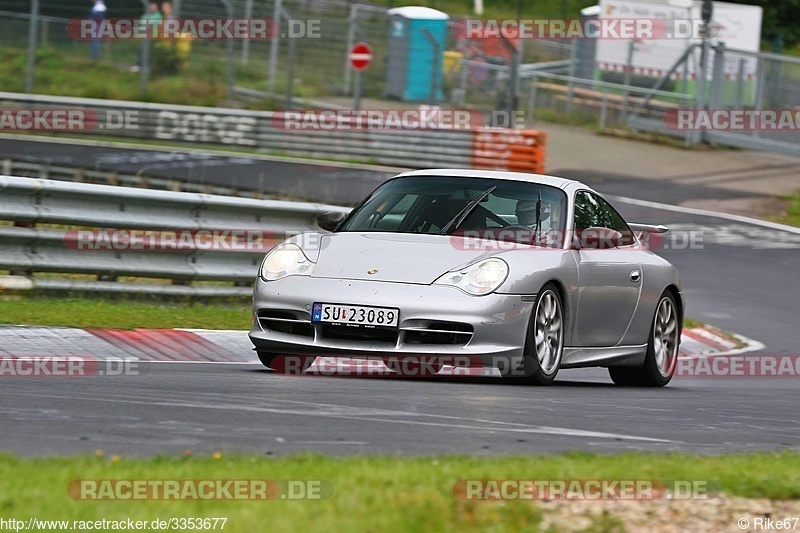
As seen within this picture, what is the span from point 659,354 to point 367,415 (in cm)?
409

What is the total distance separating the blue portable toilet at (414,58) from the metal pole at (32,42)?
8453 mm

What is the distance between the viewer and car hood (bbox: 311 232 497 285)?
796 cm

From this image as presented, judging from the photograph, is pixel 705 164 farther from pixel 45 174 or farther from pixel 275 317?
pixel 275 317

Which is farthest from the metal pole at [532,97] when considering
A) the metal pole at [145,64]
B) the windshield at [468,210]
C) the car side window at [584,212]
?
the windshield at [468,210]

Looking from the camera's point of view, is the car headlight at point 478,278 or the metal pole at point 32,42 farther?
the metal pole at point 32,42

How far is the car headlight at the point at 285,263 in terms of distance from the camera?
8.22 m

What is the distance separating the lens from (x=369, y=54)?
3266 cm

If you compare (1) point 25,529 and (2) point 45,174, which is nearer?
(1) point 25,529

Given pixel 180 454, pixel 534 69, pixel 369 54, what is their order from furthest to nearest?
1. pixel 534 69
2. pixel 369 54
3. pixel 180 454

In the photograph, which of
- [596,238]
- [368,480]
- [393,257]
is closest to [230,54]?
[596,238]

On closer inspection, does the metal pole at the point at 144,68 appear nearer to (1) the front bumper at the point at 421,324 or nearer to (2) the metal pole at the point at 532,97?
(2) the metal pole at the point at 532,97

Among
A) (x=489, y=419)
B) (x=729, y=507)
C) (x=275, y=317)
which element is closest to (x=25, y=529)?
(x=729, y=507)

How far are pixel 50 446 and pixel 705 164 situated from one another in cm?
2464

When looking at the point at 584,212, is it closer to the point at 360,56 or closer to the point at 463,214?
the point at 463,214
